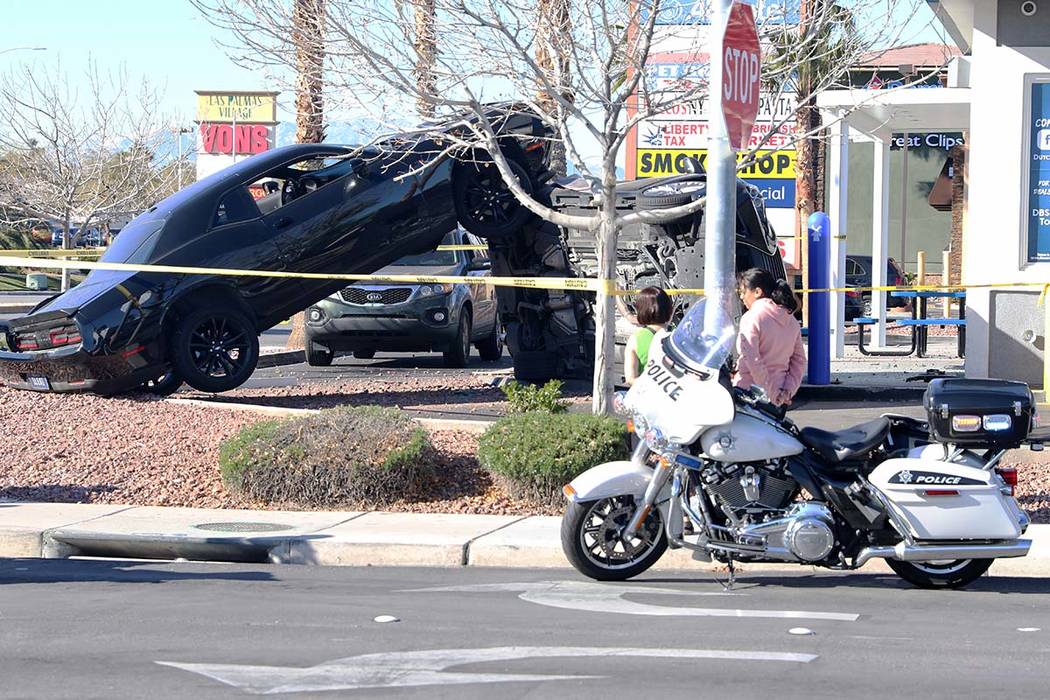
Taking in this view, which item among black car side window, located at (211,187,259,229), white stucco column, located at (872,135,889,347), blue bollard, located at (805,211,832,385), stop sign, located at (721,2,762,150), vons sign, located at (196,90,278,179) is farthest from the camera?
vons sign, located at (196,90,278,179)

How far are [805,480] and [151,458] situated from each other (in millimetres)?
Answer: 5888

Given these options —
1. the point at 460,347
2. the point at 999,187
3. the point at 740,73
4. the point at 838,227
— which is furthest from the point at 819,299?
the point at 740,73

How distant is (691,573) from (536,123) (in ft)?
21.3

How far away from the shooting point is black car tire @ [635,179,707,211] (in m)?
13.5

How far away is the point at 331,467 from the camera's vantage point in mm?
10242

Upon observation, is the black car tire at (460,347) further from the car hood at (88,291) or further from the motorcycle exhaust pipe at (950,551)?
the motorcycle exhaust pipe at (950,551)

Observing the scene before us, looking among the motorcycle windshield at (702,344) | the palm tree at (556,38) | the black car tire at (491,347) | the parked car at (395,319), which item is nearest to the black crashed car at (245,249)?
the palm tree at (556,38)

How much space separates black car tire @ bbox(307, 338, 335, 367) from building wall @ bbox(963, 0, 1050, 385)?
874 centimetres

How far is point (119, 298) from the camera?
1366cm

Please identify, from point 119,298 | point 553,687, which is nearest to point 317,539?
point 553,687

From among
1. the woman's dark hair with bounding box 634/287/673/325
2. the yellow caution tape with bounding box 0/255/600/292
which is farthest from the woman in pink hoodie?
the yellow caution tape with bounding box 0/255/600/292

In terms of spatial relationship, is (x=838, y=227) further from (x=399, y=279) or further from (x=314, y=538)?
(x=314, y=538)

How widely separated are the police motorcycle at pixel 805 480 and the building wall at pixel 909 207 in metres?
43.2

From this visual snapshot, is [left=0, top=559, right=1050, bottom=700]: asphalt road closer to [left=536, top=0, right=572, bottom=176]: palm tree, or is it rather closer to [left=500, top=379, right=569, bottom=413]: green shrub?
[left=500, top=379, right=569, bottom=413]: green shrub
